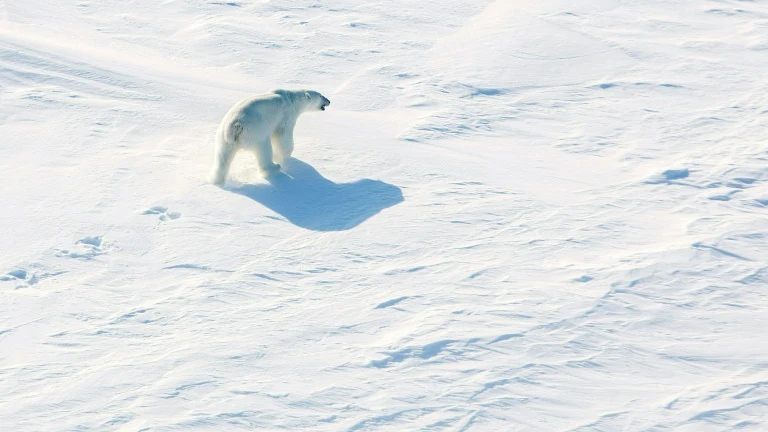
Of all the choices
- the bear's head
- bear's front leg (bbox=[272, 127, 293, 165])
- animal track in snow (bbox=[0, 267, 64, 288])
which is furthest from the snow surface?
the bear's head

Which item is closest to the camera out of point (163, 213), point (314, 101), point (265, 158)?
point (163, 213)

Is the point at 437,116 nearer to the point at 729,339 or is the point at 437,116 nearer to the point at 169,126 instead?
the point at 169,126

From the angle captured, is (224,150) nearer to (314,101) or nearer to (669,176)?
(314,101)

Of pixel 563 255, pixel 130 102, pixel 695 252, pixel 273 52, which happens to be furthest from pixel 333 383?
pixel 273 52

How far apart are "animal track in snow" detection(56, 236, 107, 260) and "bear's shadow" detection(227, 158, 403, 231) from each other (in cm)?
117

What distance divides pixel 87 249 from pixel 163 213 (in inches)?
27.5

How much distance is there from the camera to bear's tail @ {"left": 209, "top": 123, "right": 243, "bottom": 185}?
25.2ft

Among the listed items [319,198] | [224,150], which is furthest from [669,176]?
[224,150]

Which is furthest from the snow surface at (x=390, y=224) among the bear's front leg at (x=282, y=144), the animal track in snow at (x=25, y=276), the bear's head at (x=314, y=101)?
the bear's head at (x=314, y=101)

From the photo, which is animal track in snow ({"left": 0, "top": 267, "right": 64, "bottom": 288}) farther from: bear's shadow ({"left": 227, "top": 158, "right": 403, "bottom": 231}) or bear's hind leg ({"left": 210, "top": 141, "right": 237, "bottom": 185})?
bear's shadow ({"left": 227, "top": 158, "right": 403, "bottom": 231})

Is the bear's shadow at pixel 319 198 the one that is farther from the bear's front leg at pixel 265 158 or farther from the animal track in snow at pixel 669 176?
the animal track in snow at pixel 669 176

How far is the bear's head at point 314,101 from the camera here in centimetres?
864

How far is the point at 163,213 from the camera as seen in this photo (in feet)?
24.9

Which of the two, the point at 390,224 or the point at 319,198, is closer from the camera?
the point at 390,224
